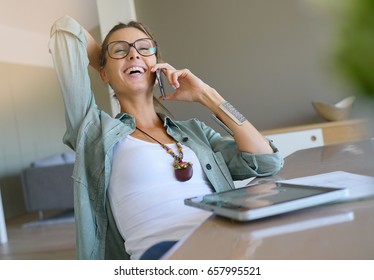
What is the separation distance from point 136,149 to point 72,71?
188mm

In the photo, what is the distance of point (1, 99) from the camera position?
1661mm

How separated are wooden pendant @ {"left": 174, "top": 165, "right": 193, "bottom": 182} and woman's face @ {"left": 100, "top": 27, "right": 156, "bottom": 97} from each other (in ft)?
0.65

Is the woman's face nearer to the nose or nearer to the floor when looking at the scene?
the nose

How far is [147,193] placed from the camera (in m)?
0.73

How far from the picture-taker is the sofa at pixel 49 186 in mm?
2664

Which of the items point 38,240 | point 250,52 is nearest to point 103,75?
point 250,52

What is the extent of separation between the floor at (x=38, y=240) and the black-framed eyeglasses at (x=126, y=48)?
93cm

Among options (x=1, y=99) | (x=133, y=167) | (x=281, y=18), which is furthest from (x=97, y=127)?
(x=1, y=99)

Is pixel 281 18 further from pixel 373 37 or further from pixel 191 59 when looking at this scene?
pixel 373 37

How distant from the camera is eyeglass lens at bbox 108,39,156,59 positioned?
0.87m

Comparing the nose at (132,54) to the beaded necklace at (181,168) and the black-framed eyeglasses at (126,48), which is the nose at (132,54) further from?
the beaded necklace at (181,168)

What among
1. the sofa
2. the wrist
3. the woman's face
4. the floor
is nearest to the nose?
the woman's face
